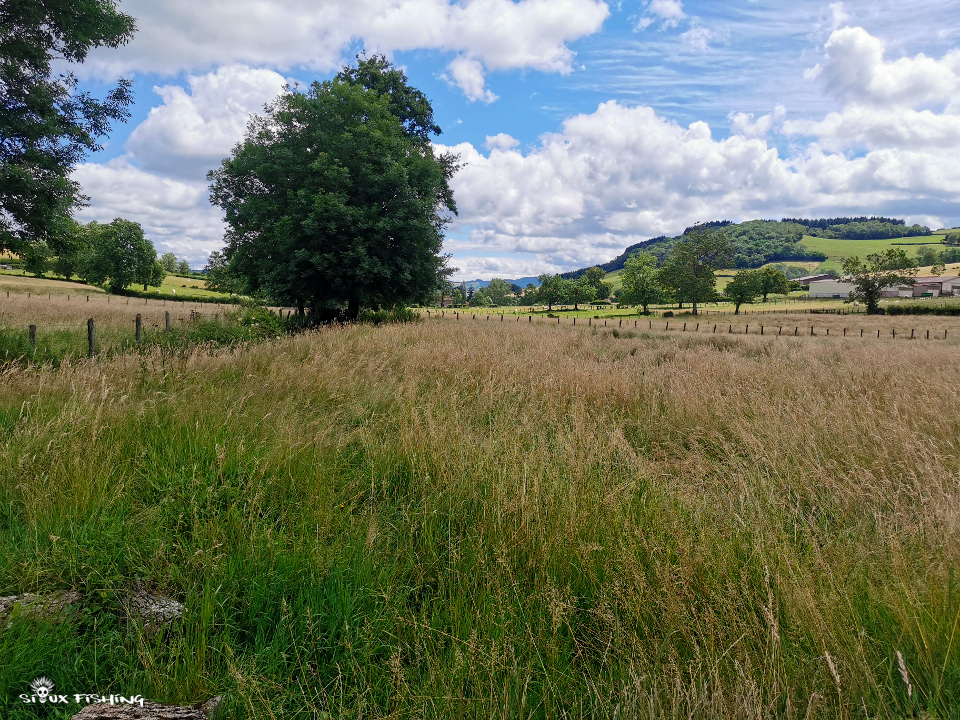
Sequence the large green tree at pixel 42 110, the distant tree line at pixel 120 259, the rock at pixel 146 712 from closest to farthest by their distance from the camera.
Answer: the rock at pixel 146 712 → the large green tree at pixel 42 110 → the distant tree line at pixel 120 259

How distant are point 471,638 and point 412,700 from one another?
0.36 metres

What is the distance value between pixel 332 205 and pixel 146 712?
19527mm

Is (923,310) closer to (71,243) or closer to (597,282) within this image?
(597,282)

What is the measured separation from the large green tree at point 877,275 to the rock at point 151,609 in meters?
80.4

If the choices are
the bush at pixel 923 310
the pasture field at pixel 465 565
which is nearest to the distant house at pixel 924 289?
the bush at pixel 923 310

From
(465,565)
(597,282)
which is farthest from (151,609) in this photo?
(597,282)

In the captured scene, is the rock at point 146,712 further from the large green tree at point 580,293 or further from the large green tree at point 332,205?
the large green tree at point 580,293

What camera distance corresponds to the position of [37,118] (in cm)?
1233

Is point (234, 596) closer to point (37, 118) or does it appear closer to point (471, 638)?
point (471, 638)

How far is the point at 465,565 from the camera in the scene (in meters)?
2.60

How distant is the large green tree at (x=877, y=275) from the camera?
201 ft

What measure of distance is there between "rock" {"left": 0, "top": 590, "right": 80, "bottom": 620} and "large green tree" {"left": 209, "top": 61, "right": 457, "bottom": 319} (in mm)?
18053

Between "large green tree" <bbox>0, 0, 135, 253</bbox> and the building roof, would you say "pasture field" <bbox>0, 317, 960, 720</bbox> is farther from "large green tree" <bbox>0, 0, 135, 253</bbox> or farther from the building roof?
the building roof

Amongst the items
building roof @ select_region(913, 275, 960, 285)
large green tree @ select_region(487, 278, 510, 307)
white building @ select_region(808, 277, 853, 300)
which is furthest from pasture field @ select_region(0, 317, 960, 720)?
large green tree @ select_region(487, 278, 510, 307)
